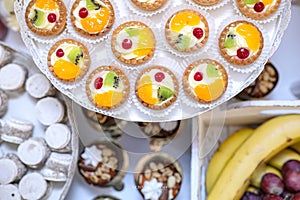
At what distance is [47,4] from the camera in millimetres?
1172

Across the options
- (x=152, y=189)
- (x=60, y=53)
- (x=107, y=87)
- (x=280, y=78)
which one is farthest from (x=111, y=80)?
(x=280, y=78)

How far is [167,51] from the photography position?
1162 mm

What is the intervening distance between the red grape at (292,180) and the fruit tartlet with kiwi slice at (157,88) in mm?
379

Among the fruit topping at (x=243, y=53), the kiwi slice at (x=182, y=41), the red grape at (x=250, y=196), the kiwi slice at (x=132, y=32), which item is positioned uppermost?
the fruit topping at (x=243, y=53)

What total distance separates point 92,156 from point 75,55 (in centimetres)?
35

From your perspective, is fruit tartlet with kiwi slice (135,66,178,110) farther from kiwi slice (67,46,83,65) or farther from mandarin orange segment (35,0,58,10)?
mandarin orange segment (35,0,58,10)

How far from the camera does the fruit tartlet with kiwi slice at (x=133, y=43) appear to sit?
3.76 feet

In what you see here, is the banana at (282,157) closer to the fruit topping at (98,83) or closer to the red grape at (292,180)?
the red grape at (292,180)

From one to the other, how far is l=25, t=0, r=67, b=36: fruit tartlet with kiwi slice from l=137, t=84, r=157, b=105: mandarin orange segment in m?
0.22

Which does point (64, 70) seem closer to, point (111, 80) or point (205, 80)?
point (111, 80)

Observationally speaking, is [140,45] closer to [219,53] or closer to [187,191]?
[219,53]

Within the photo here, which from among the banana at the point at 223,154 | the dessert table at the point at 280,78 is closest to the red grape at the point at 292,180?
the banana at the point at 223,154

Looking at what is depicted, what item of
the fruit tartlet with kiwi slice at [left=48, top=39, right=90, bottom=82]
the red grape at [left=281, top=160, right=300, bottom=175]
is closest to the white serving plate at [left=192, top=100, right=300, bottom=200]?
the red grape at [left=281, top=160, right=300, bottom=175]

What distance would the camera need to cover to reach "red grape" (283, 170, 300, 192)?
131 cm
